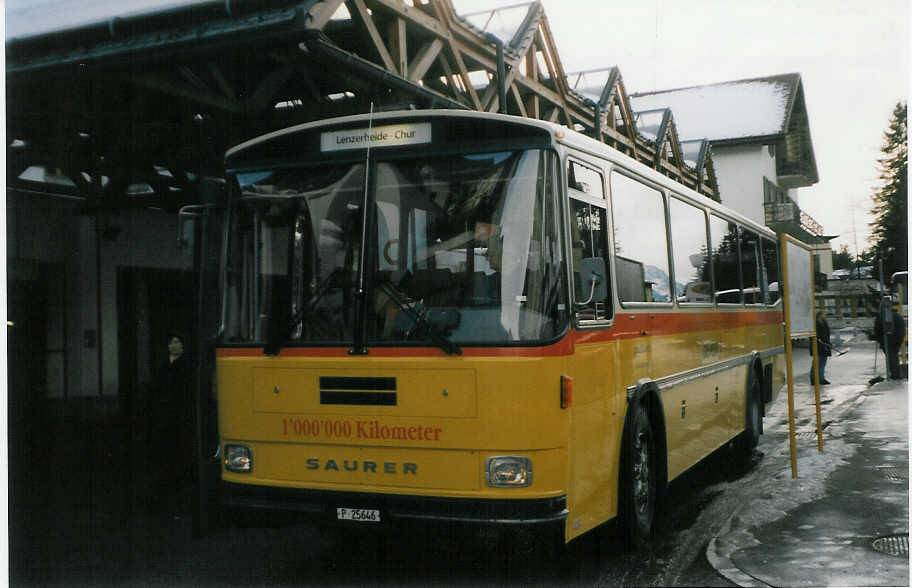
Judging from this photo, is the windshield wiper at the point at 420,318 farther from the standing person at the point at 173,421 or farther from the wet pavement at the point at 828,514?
the standing person at the point at 173,421

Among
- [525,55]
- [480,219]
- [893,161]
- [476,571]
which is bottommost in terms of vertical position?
[476,571]

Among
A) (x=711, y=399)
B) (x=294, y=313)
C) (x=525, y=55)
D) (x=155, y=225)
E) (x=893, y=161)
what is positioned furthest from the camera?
(x=155, y=225)

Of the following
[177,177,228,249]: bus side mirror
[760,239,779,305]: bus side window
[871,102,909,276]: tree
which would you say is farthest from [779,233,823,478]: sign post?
[177,177,228,249]: bus side mirror

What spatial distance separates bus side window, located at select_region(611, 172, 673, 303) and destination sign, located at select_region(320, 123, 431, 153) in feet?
4.90

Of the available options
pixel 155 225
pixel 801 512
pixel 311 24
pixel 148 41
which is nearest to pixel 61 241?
pixel 155 225

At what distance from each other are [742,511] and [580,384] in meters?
2.92

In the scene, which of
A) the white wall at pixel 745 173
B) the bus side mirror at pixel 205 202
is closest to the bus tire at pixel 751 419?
the white wall at pixel 745 173

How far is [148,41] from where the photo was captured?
26.3ft

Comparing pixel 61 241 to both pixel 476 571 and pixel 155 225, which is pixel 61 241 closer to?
pixel 155 225

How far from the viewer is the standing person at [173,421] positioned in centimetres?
866

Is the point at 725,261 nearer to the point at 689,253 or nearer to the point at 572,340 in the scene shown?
the point at 689,253

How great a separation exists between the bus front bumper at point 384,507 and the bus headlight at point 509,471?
9 cm

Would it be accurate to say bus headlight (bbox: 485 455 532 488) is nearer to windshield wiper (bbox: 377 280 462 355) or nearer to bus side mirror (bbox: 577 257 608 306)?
windshield wiper (bbox: 377 280 462 355)

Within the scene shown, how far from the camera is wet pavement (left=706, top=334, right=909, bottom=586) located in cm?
615
